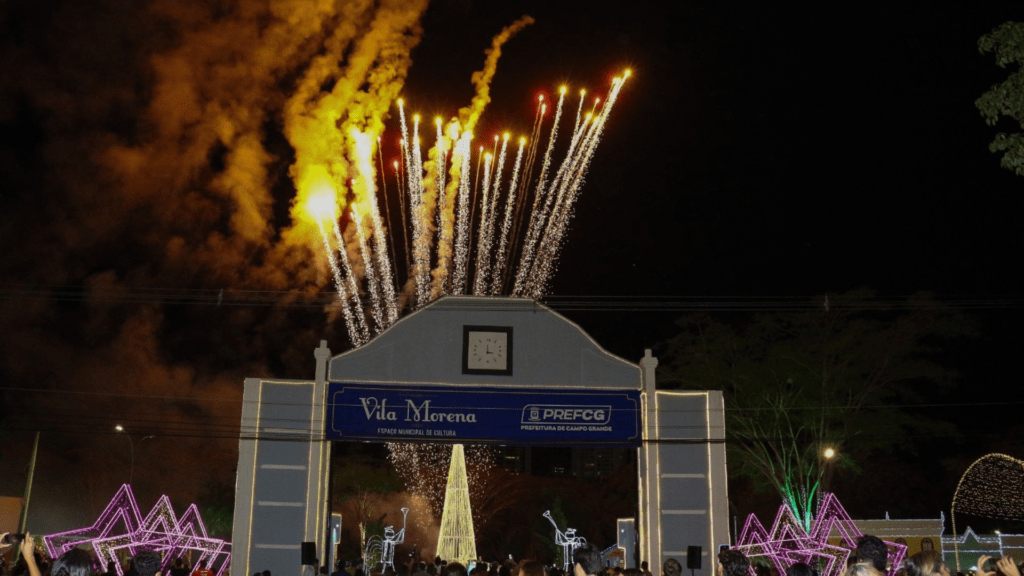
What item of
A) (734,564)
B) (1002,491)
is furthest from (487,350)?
(1002,491)

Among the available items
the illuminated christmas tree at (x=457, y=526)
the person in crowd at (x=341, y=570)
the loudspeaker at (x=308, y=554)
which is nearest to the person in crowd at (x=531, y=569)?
the person in crowd at (x=341, y=570)

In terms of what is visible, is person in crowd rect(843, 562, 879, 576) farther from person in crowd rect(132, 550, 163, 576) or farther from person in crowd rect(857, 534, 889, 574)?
person in crowd rect(132, 550, 163, 576)

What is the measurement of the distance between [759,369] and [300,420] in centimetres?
1816

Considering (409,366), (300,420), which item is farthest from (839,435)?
(300,420)

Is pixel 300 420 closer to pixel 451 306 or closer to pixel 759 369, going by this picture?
pixel 451 306

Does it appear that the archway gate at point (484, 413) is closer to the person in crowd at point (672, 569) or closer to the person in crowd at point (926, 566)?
the person in crowd at point (672, 569)

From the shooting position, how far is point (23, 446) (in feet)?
133

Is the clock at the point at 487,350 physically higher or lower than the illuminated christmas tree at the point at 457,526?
higher

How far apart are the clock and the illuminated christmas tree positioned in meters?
10.5

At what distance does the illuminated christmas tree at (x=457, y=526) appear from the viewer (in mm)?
31311

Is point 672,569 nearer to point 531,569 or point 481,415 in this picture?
point 531,569

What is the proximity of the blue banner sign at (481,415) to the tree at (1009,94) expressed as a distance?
11734mm

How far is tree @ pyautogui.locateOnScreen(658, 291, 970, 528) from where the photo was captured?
30922mm

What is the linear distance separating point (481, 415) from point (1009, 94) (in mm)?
13369
